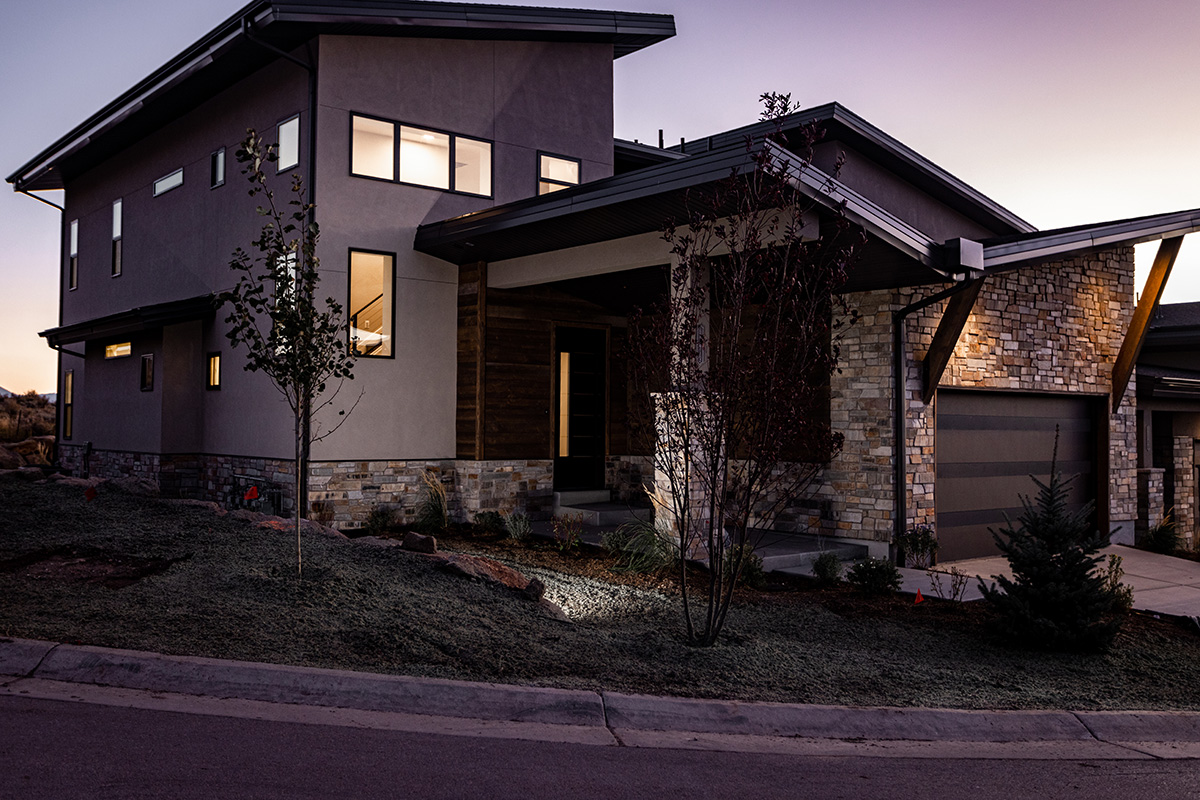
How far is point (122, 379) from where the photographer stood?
17.2 m

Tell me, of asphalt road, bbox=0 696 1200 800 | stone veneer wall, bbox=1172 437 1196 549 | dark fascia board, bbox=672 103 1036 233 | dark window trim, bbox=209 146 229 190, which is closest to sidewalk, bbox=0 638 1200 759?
asphalt road, bbox=0 696 1200 800

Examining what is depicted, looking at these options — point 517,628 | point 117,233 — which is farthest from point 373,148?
point 117,233

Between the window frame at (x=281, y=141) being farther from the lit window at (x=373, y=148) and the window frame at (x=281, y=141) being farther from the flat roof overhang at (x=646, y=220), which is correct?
the flat roof overhang at (x=646, y=220)

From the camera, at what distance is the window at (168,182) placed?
1648cm

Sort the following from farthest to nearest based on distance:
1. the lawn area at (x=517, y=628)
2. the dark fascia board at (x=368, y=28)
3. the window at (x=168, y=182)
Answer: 1. the window at (x=168, y=182)
2. the dark fascia board at (x=368, y=28)
3. the lawn area at (x=517, y=628)

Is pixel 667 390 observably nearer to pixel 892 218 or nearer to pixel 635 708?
pixel 635 708

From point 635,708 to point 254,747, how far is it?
6.68ft

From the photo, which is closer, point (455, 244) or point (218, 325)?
point (455, 244)

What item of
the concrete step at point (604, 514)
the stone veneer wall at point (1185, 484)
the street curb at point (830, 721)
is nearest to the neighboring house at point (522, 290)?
the concrete step at point (604, 514)

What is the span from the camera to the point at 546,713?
195 inches

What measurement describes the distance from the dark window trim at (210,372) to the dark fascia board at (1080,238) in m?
12.1

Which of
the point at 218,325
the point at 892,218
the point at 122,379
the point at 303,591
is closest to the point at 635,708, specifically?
the point at 303,591

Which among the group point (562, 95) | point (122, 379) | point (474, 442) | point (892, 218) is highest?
point (562, 95)

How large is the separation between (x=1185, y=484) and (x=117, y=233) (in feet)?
70.8
